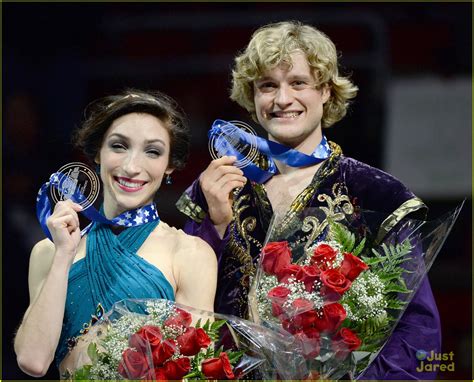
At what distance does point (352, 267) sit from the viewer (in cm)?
275

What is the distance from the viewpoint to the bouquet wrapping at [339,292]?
272 centimetres

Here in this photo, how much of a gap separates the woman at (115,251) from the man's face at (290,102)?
0.31 metres

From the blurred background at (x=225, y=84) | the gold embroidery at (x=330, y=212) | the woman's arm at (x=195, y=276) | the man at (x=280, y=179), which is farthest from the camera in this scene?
the blurred background at (x=225, y=84)

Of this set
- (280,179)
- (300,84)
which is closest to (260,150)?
(280,179)

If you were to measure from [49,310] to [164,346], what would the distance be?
1.32ft

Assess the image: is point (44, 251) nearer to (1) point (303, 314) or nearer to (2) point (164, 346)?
(2) point (164, 346)

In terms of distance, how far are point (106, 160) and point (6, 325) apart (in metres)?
1.90

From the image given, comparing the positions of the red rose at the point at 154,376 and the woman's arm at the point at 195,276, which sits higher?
the woman's arm at the point at 195,276

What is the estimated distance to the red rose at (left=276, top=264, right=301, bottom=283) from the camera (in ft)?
9.11

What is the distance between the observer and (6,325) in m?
4.74

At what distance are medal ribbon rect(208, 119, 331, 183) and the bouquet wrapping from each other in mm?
440

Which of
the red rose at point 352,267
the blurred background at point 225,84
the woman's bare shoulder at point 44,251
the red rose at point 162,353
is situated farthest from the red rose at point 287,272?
the blurred background at point 225,84

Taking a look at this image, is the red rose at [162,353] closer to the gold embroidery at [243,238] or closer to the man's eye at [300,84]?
the gold embroidery at [243,238]

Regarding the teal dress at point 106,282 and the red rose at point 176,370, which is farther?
the teal dress at point 106,282
